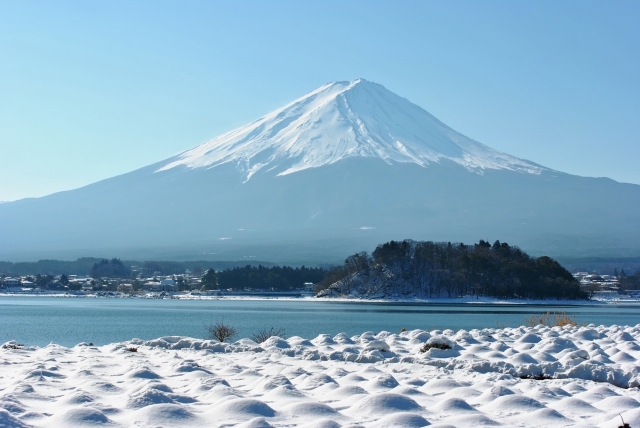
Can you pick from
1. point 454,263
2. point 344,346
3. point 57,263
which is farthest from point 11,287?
point 344,346

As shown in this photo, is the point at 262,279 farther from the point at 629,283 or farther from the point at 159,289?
the point at 629,283

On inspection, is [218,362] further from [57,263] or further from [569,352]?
[57,263]

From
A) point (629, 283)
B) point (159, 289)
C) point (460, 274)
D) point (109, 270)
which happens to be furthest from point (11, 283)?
point (629, 283)

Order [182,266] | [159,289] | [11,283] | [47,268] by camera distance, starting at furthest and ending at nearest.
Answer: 1. [182,266]
2. [47,268]
3. [159,289]
4. [11,283]

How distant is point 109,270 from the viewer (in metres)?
161

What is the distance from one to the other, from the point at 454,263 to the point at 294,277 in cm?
3825

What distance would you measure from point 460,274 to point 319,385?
8461 cm

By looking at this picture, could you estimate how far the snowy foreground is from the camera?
36.4ft

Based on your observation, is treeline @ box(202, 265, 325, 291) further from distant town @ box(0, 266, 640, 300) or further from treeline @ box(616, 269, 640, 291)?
treeline @ box(616, 269, 640, 291)

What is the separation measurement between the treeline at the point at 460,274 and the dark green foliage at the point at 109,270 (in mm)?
71895

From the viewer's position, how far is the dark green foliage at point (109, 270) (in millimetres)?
159500

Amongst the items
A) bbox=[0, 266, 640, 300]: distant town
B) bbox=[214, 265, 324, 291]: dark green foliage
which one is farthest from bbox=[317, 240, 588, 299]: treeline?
bbox=[214, 265, 324, 291]: dark green foliage

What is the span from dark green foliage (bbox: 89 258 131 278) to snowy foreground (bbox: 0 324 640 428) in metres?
143

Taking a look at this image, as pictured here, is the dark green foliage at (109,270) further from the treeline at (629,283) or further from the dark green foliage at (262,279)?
the treeline at (629,283)
